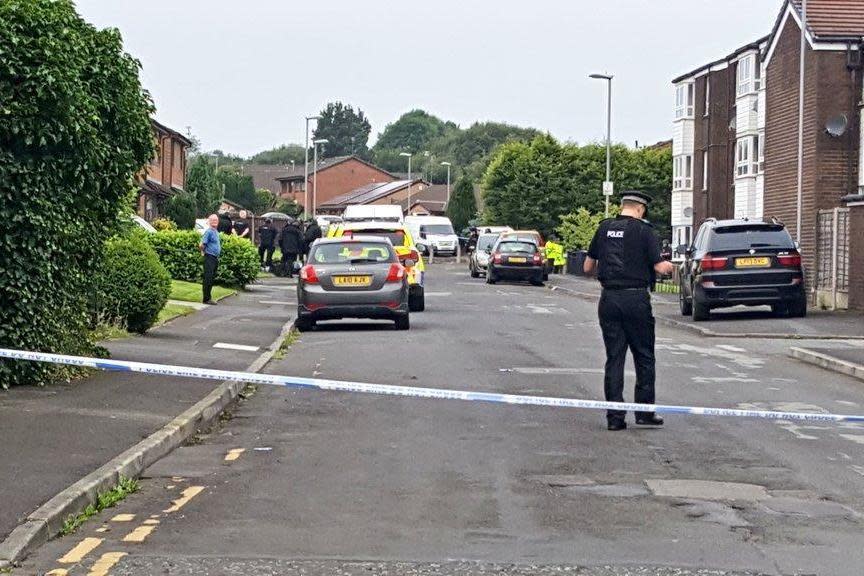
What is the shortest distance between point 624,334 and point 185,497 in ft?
15.4

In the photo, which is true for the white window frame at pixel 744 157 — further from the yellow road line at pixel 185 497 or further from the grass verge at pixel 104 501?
the grass verge at pixel 104 501

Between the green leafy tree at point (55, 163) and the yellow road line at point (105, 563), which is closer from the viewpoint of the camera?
the yellow road line at point (105, 563)

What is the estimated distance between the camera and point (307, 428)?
12.1m

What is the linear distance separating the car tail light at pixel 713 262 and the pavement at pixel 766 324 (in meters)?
0.99

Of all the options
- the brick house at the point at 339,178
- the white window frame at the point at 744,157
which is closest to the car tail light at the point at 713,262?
the white window frame at the point at 744,157

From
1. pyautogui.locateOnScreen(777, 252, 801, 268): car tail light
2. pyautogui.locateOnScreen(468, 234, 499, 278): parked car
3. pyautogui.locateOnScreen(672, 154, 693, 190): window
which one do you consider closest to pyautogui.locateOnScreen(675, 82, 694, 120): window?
pyautogui.locateOnScreen(672, 154, 693, 190): window

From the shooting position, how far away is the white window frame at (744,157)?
56.0m

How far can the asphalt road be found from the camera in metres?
7.19

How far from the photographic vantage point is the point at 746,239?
88.8 ft

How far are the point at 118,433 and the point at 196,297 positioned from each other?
767 inches

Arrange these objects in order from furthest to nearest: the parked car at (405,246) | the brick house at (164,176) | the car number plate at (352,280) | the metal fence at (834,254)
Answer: the brick house at (164,176)
the metal fence at (834,254)
the parked car at (405,246)
the car number plate at (352,280)

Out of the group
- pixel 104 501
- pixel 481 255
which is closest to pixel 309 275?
pixel 104 501

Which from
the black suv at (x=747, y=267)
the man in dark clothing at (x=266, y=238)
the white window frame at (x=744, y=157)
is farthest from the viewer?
the white window frame at (x=744, y=157)

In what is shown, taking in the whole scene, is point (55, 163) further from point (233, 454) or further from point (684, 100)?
point (684, 100)
